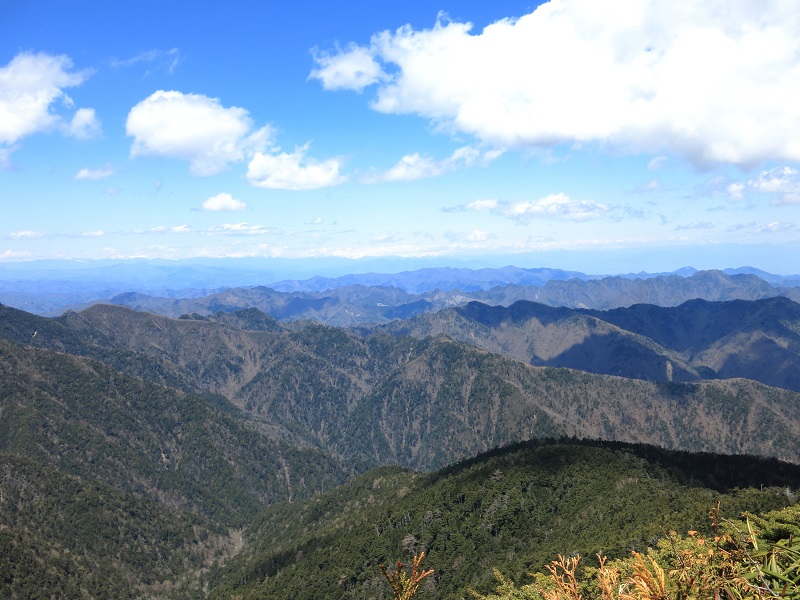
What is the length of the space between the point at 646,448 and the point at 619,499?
51.3 metres

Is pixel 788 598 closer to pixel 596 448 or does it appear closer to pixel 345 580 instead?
pixel 345 580

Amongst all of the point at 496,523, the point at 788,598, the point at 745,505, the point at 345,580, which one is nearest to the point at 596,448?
the point at 496,523

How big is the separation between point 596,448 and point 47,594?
18944 centimetres

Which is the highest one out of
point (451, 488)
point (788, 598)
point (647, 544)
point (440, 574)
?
point (788, 598)

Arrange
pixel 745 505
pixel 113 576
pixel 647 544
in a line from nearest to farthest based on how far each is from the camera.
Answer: pixel 647 544
pixel 745 505
pixel 113 576

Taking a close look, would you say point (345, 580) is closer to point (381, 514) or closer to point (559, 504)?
point (381, 514)

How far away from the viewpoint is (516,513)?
153 meters

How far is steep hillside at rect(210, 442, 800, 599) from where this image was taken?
12838 cm

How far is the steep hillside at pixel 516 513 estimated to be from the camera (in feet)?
421

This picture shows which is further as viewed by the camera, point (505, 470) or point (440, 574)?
point (505, 470)

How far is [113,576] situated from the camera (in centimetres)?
19950

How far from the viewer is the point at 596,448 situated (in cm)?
17712

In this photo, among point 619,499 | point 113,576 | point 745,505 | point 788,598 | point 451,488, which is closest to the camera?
point 788,598

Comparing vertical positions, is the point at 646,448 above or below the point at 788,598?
below
